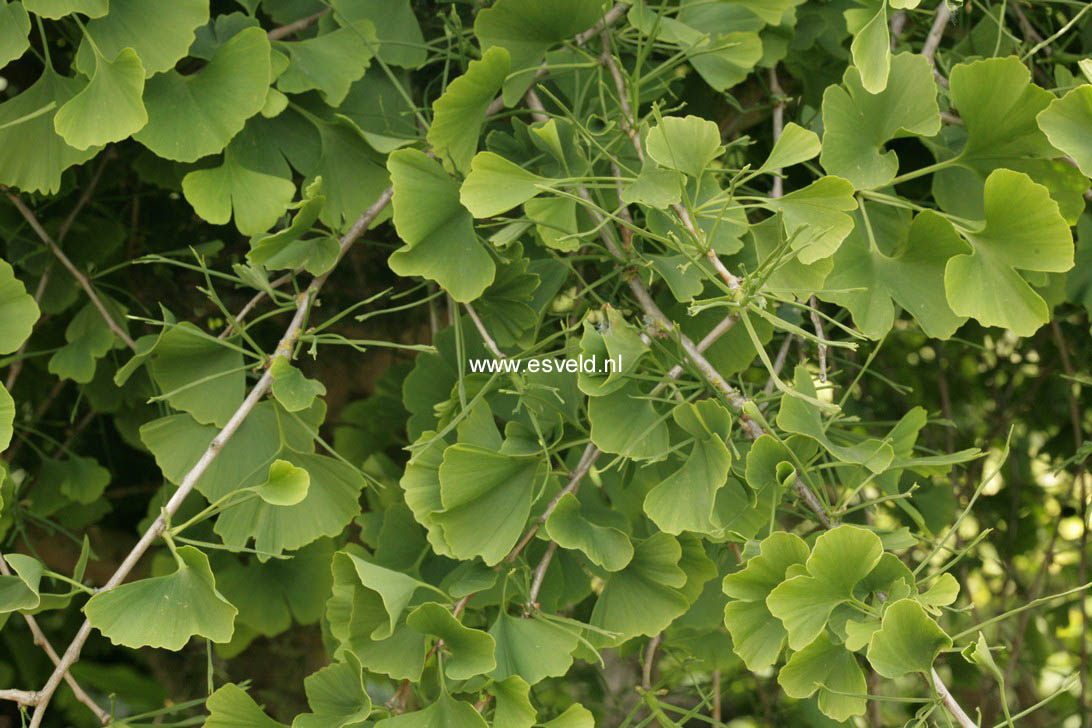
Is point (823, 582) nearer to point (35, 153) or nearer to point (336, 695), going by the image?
point (336, 695)

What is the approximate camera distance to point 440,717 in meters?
0.55

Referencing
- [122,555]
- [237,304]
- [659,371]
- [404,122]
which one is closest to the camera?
[659,371]

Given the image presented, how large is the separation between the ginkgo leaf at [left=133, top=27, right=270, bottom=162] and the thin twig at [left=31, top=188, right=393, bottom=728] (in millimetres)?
98

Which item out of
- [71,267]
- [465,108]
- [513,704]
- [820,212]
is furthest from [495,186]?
[71,267]

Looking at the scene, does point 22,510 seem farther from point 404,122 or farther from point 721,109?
point 721,109

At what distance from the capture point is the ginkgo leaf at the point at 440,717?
541 millimetres

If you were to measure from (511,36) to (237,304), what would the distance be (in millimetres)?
566

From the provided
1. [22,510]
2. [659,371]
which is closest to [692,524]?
[659,371]

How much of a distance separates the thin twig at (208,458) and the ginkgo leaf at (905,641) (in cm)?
35

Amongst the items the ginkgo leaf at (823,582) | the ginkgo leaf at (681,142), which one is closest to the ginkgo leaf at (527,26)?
the ginkgo leaf at (681,142)

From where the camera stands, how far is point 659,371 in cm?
60

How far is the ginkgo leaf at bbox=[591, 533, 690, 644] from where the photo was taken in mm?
609

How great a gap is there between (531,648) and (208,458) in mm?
207

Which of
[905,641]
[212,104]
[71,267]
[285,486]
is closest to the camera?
[905,641]
